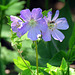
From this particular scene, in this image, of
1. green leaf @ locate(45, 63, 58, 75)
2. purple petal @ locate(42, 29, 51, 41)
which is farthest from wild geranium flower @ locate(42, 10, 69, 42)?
green leaf @ locate(45, 63, 58, 75)

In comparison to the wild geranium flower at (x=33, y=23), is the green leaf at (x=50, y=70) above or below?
below

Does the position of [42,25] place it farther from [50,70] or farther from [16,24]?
[50,70]

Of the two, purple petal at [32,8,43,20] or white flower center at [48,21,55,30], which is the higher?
purple petal at [32,8,43,20]

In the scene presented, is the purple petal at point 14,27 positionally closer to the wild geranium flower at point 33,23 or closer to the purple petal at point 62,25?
the wild geranium flower at point 33,23

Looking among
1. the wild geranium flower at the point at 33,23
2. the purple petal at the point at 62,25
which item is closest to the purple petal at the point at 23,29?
the wild geranium flower at the point at 33,23

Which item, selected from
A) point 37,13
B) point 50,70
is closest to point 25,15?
point 37,13

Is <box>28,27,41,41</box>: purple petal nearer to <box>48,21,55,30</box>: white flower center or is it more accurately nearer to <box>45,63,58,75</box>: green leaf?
<box>48,21,55,30</box>: white flower center

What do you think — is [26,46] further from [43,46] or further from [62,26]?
[62,26]
